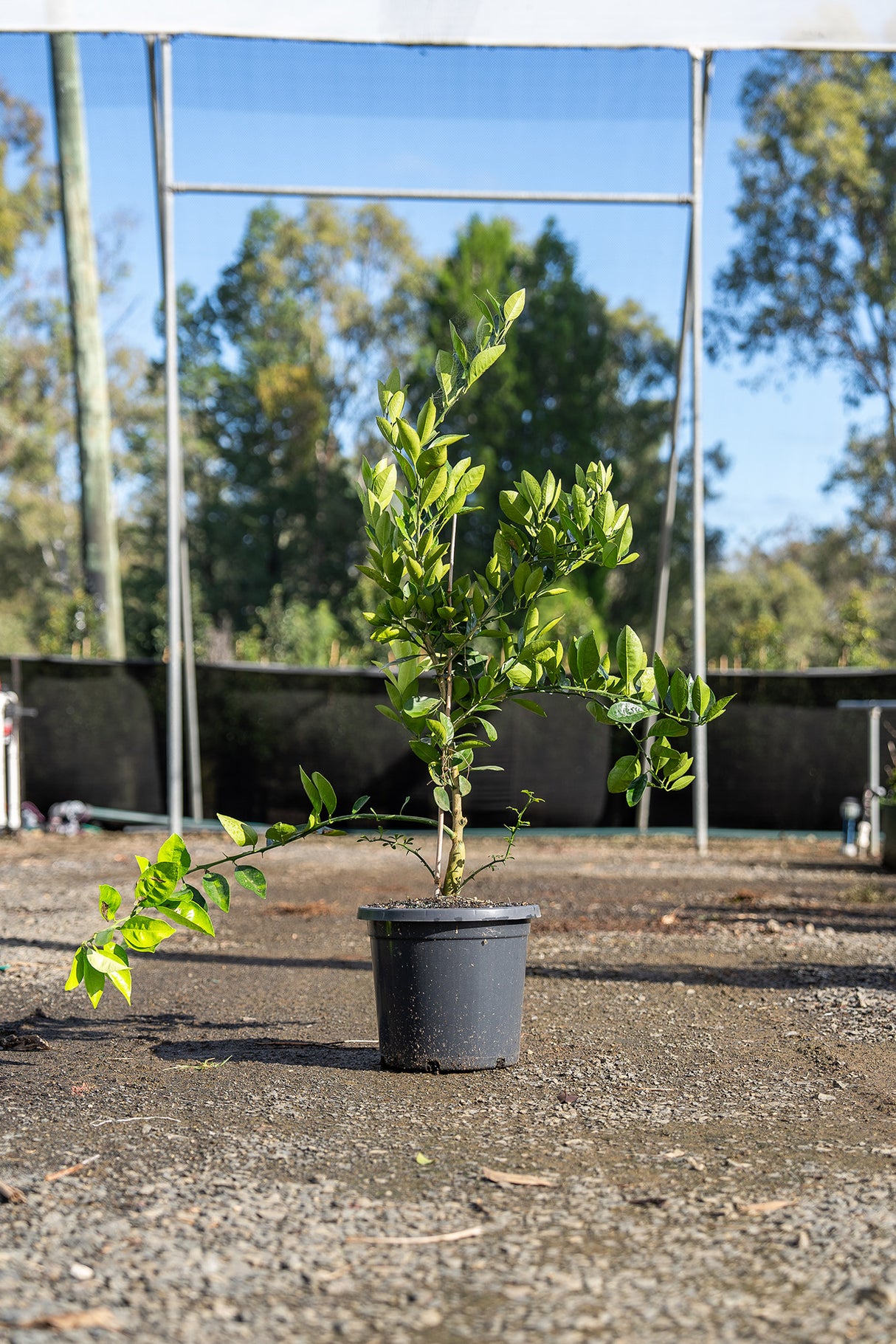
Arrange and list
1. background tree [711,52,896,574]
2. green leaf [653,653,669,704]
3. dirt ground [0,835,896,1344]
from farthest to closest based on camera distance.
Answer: background tree [711,52,896,574] → green leaf [653,653,669,704] → dirt ground [0,835,896,1344]

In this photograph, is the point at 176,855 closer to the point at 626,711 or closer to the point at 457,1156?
the point at 457,1156

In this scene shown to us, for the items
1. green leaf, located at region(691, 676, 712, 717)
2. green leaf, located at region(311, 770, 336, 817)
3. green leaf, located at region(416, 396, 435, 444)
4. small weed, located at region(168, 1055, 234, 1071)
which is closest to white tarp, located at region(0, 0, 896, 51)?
green leaf, located at region(416, 396, 435, 444)

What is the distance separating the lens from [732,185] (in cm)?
2423

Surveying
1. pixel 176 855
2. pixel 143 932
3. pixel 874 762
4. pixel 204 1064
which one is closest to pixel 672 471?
pixel 874 762

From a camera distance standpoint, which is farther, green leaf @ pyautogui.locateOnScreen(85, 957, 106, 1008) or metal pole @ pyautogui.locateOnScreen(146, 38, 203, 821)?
metal pole @ pyautogui.locateOnScreen(146, 38, 203, 821)

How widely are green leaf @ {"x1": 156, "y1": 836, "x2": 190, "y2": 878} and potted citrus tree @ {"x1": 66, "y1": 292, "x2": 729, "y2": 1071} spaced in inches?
3.0

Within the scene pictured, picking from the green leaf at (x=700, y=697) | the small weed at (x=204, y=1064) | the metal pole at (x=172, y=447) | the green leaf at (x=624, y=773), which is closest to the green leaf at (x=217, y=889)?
the small weed at (x=204, y=1064)

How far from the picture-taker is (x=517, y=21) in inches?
282

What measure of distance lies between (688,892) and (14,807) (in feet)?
17.2

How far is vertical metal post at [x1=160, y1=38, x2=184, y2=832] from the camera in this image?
26.1ft

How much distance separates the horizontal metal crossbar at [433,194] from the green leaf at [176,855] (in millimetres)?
6150

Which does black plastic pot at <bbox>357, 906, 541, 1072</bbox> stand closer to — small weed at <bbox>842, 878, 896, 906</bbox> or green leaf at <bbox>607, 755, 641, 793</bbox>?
green leaf at <bbox>607, 755, 641, 793</bbox>

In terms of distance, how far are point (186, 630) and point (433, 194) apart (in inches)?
140

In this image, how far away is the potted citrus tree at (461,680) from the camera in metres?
3.09
